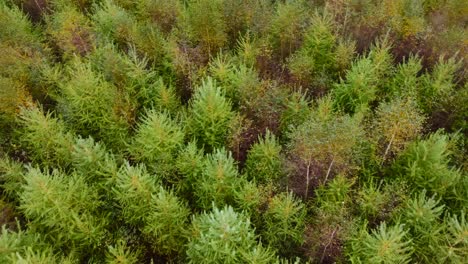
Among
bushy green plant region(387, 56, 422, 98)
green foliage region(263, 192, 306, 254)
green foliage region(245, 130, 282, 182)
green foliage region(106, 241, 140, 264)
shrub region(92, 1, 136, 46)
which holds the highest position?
bushy green plant region(387, 56, 422, 98)

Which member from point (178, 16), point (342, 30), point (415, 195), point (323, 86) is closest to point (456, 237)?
point (415, 195)

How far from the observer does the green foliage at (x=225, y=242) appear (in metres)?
12.3

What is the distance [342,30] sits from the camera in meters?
21.2

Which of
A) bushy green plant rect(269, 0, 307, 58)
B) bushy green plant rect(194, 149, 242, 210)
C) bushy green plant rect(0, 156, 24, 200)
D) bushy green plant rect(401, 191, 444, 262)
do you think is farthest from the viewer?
bushy green plant rect(269, 0, 307, 58)

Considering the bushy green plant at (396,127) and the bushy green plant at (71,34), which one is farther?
the bushy green plant at (71,34)

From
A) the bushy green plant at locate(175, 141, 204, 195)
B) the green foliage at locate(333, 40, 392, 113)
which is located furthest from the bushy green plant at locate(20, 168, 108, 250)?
the green foliage at locate(333, 40, 392, 113)

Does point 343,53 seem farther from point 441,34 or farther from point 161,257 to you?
point 161,257

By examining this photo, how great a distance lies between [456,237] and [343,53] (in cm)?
994

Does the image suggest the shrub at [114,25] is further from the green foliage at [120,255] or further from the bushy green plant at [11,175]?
the green foliage at [120,255]

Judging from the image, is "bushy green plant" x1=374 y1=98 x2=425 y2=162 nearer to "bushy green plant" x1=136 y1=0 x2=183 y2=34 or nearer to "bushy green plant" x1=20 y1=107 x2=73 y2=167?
"bushy green plant" x1=136 y1=0 x2=183 y2=34

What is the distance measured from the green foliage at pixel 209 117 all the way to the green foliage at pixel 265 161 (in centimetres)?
167

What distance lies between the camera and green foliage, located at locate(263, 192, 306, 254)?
14219 mm

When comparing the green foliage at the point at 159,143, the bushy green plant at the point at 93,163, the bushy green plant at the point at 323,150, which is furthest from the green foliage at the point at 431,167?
the bushy green plant at the point at 93,163

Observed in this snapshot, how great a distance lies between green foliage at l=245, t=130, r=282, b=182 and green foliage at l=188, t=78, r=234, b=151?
1.67 meters
